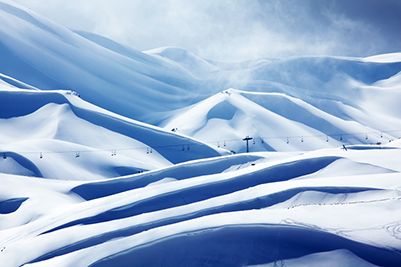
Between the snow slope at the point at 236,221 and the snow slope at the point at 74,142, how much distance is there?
1529 centimetres

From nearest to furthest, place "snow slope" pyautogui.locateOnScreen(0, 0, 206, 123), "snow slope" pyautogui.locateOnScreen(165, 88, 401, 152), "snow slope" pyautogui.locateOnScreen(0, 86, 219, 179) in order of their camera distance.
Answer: "snow slope" pyautogui.locateOnScreen(0, 86, 219, 179), "snow slope" pyautogui.locateOnScreen(165, 88, 401, 152), "snow slope" pyautogui.locateOnScreen(0, 0, 206, 123)

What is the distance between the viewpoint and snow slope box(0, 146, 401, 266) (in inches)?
671

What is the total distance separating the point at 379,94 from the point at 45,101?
13621 centimetres

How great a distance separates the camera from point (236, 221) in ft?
65.0

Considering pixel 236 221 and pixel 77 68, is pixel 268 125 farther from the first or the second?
pixel 236 221

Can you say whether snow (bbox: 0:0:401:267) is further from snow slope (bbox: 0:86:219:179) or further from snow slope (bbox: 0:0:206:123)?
snow slope (bbox: 0:0:206:123)

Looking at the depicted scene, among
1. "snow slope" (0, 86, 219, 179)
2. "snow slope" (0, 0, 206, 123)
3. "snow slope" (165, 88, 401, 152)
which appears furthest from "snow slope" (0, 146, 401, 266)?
"snow slope" (0, 0, 206, 123)

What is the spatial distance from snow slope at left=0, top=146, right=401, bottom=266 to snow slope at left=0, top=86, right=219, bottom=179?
15.3 meters

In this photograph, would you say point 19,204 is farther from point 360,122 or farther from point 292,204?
point 360,122

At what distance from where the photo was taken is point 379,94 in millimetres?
182375

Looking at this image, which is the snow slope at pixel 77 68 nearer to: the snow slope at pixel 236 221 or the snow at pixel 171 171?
the snow at pixel 171 171

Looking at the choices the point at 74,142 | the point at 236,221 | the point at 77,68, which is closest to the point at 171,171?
the point at 236,221

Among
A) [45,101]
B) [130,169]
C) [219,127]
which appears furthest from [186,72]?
[130,169]

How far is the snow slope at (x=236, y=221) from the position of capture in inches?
671
